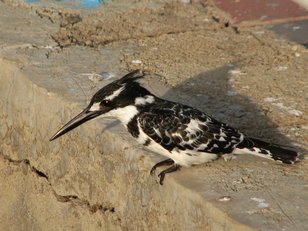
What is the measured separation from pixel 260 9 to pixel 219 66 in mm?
1210

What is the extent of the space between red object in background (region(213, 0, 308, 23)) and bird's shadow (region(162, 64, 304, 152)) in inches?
39.6

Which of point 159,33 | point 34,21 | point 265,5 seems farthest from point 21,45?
point 265,5

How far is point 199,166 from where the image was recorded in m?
4.56

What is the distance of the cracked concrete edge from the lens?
436 centimetres

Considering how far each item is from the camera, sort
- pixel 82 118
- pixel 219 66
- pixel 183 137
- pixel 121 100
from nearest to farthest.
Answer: pixel 183 137 < pixel 121 100 < pixel 82 118 < pixel 219 66

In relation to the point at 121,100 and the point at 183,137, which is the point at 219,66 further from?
the point at 183,137

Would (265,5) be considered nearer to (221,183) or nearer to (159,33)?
(159,33)

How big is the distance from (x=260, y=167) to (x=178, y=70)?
1447mm

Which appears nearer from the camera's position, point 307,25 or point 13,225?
point 13,225

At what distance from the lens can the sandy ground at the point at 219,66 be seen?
447 cm

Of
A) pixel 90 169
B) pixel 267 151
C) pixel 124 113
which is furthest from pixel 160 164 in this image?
pixel 90 169

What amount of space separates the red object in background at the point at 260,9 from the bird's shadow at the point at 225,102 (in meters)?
1.01

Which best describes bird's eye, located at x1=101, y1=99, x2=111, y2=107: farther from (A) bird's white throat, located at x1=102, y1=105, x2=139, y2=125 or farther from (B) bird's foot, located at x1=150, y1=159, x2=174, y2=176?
(B) bird's foot, located at x1=150, y1=159, x2=174, y2=176

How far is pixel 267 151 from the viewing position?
4.46 metres
